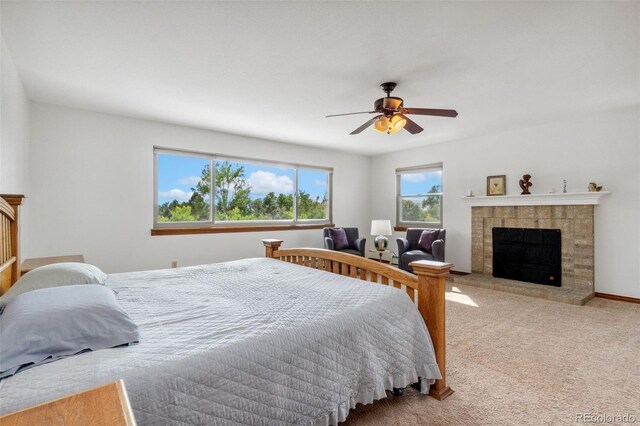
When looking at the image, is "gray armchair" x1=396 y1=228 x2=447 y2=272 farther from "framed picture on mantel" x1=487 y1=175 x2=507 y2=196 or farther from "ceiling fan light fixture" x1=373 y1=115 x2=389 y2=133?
"ceiling fan light fixture" x1=373 y1=115 x2=389 y2=133

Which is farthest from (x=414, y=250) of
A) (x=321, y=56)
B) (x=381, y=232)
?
(x=321, y=56)

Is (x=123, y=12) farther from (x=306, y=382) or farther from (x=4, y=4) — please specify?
(x=306, y=382)

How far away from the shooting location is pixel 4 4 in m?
1.97

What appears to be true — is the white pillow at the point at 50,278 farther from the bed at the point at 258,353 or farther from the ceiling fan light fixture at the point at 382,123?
the ceiling fan light fixture at the point at 382,123

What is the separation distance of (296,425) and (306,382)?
165mm

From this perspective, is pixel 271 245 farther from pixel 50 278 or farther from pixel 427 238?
pixel 427 238

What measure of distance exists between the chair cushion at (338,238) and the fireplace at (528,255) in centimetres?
245

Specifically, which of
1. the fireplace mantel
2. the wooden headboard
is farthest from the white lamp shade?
the wooden headboard

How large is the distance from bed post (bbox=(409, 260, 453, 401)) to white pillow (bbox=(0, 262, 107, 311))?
1.91 m

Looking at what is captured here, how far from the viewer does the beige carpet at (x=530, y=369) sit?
1804mm

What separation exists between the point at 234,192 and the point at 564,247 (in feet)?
16.2

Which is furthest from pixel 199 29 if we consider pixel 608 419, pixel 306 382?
pixel 608 419


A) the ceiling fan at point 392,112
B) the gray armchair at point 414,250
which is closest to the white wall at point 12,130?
the ceiling fan at point 392,112

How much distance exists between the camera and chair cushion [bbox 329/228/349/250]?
5.78 m
